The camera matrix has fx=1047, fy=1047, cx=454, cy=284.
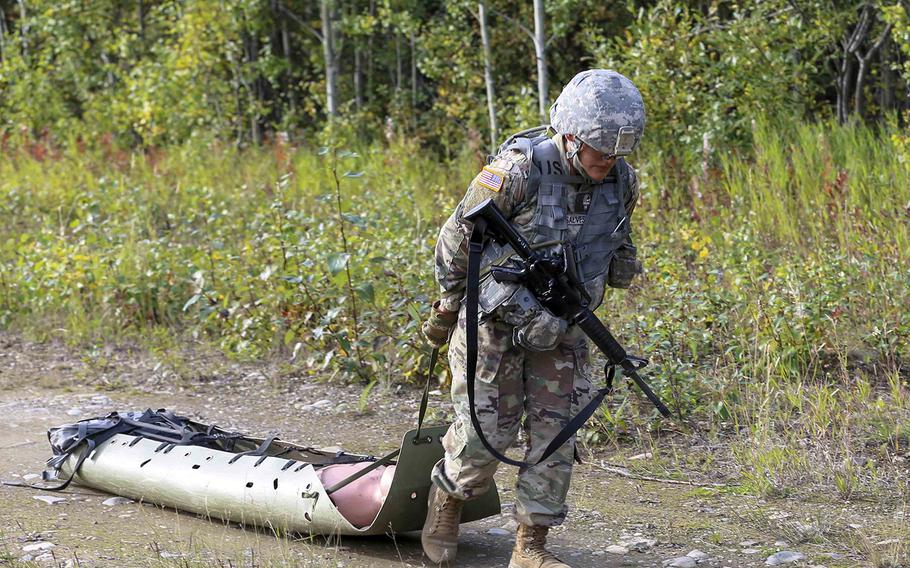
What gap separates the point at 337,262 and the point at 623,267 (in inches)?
103

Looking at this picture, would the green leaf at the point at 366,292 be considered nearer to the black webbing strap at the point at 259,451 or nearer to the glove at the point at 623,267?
the black webbing strap at the point at 259,451

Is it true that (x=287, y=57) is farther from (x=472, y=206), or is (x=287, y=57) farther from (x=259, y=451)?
(x=472, y=206)

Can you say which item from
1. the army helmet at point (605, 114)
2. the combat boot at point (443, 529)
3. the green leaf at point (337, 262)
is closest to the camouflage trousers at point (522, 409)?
the combat boot at point (443, 529)

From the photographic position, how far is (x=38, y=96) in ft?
48.2

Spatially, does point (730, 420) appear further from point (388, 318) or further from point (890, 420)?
point (388, 318)

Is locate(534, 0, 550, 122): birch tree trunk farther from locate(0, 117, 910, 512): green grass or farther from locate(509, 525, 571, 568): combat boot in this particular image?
locate(509, 525, 571, 568): combat boot

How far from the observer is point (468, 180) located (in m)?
9.84

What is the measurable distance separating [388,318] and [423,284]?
0.99 ft

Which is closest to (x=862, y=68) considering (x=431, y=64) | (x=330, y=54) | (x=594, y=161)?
(x=431, y=64)

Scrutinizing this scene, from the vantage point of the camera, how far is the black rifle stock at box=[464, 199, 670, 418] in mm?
3420

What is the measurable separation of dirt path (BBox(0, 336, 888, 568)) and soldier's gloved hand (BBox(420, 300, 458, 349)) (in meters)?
0.79

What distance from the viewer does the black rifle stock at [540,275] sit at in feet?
11.2

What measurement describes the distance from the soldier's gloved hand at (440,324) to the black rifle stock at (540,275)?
0.99ft

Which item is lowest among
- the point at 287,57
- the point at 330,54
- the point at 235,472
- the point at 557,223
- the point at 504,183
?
the point at 235,472
